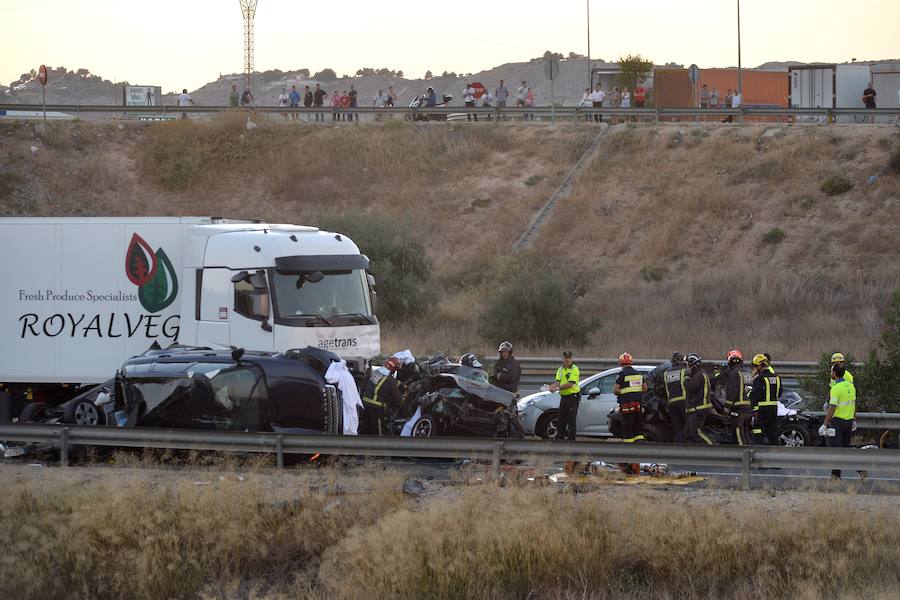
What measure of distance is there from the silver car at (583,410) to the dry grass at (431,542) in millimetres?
5374

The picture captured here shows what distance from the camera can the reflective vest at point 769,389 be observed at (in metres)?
15.8

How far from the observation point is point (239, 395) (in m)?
14.7

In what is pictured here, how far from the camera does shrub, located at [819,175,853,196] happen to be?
4253cm

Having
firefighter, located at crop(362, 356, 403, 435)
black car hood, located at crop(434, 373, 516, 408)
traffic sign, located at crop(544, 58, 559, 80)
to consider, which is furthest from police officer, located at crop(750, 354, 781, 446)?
traffic sign, located at crop(544, 58, 559, 80)

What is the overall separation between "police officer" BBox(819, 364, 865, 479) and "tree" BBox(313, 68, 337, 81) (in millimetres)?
110887

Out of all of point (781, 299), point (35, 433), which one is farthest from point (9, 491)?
point (781, 299)

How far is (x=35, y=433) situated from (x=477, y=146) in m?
38.2

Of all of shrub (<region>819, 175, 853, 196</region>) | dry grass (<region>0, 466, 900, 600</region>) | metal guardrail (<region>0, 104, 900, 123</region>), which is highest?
metal guardrail (<region>0, 104, 900, 123</region>)

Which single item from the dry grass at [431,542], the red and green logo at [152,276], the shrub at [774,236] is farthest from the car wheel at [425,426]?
the shrub at [774,236]

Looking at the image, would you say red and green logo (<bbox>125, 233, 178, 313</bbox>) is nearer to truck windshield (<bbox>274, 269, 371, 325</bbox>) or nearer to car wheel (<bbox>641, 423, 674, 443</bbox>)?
truck windshield (<bbox>274, 269, 371, 325</bbox>)

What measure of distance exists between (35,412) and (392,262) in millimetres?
20549

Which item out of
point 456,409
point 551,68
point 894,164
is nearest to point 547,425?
point 456,409

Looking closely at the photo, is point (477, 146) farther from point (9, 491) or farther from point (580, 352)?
point (9, 491)

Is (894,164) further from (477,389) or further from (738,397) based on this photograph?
(477,389)
